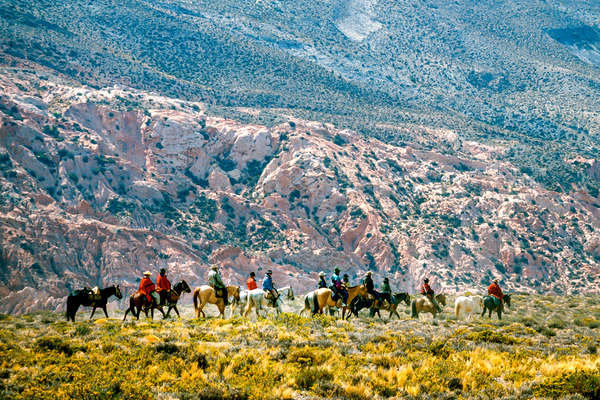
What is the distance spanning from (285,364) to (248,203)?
212 ft

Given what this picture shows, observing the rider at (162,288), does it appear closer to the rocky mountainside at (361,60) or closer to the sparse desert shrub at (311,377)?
the sparse desert shrub at (311,377)

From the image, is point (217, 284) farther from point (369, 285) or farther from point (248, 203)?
point (248, 203)

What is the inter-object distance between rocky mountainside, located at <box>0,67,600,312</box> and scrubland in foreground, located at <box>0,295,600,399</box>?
39780 millimetres

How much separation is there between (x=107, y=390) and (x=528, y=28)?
162m

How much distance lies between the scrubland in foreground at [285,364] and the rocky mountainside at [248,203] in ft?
131

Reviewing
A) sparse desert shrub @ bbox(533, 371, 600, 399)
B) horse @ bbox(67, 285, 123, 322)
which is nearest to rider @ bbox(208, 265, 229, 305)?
horse @ bbox(67, 285, 123, 322)

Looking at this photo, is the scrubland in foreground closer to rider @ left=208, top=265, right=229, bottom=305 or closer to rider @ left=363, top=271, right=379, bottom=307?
rider @ left=208, top=265, right=229, bottom=305

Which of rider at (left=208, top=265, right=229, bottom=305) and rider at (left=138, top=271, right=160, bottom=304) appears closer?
rider at (left=138, top=271, right=160, bottom=304)

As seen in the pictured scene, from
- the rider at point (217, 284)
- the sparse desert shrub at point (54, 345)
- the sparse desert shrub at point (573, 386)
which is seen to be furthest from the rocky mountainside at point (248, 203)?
the sparse desert shrub at point (573, 386)

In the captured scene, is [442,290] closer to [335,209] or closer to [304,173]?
[335,209]

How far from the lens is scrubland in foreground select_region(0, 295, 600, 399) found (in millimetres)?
10867

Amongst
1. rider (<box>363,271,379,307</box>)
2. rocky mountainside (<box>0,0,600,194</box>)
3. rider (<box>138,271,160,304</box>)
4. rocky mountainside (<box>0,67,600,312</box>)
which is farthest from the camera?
rocky mountainside (<box>0,0,600,194</box>)

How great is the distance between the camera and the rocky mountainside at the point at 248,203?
61219 millimetres

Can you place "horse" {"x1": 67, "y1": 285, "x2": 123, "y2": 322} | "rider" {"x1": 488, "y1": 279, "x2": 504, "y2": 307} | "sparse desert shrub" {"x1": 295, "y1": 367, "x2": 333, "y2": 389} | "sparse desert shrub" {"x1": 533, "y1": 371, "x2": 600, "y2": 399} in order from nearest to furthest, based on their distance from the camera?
"sparse desert shrub" {"x1": 533, "y1": 371, "x2": 600, "y2": 399}, "sparse desert shrub" {"x1": 295, "y1": 367, "x2": 333, "y2": 389}, "horse" {"x1": 67, "y1": 285, "x2": 123, "y2": 322}, "rider" {"x1": 488, "y1": 279, "x2": 504, "y2": 307}
